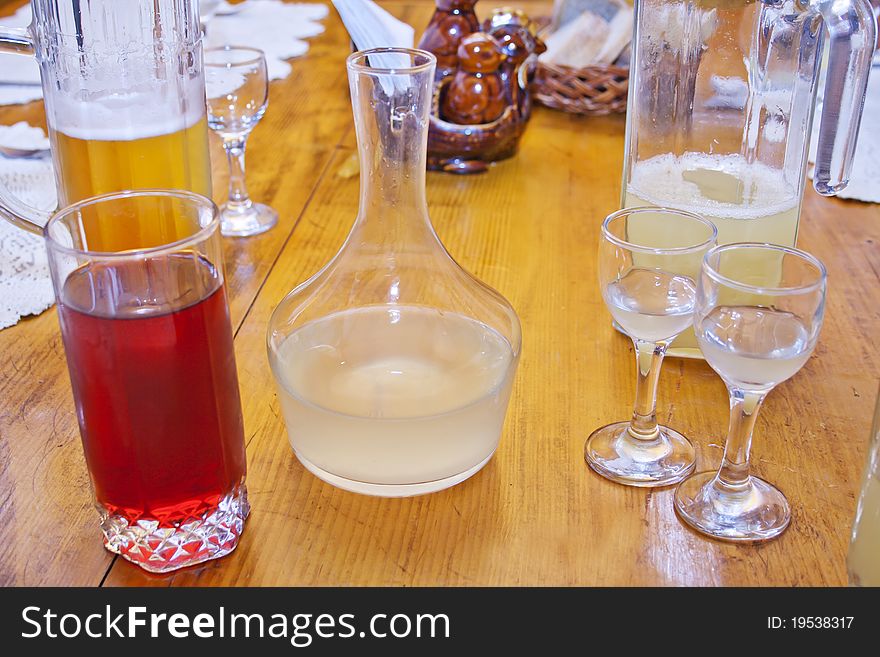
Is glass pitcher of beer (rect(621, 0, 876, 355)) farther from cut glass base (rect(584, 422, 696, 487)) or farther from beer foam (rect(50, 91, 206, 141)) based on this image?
beer foam (rect(50, 91, 206, 141))

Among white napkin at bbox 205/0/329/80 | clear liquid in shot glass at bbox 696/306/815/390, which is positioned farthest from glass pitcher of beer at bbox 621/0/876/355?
white napkin at bbox 205/0/329/80

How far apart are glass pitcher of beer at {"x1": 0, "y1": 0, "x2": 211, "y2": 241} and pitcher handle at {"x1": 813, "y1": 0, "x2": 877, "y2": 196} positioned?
0.43 m

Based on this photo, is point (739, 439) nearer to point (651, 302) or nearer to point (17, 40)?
point (651, 302)

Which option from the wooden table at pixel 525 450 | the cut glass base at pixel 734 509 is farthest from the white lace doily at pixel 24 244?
the cut glass base at pixel 734 509

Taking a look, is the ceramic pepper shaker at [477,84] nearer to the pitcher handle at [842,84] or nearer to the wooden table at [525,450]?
the wooden table at [525,450]

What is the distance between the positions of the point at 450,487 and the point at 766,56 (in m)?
0.37

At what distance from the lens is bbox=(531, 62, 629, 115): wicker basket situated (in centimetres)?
125

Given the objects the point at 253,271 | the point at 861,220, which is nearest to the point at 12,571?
the point at 253,271

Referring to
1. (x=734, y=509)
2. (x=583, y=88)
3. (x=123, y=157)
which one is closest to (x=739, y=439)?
(x=734, y=509)

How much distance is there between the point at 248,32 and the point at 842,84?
104 cm

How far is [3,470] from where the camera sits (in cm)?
66

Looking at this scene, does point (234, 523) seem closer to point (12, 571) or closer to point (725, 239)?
point (12, 571)

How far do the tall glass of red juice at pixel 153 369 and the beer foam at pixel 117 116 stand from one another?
15 centimetres

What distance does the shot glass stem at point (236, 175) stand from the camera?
1.03 meters
